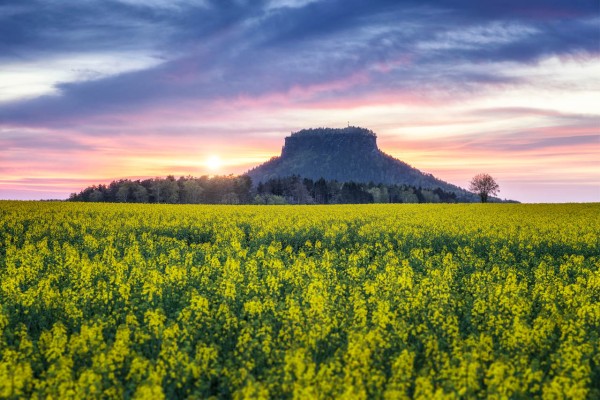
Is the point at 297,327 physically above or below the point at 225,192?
below

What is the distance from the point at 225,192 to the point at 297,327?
131415mm

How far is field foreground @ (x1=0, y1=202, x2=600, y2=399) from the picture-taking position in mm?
8367

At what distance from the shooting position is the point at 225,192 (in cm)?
14050

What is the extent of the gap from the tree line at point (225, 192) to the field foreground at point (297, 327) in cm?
10425

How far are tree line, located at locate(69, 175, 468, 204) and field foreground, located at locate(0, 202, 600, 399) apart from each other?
104 meters

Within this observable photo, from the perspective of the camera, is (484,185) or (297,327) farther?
(484,185)

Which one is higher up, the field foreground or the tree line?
the tree line

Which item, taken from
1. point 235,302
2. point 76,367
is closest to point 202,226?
point 235,302

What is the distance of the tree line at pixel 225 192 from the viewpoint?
132 meters

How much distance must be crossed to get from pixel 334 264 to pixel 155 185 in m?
123

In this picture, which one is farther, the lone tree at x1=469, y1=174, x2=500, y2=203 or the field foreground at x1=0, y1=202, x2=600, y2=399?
the lone tree at x1=469, y1=174, x2=500, y2=203

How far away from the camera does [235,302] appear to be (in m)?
14.1

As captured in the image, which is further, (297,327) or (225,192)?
(225,192)

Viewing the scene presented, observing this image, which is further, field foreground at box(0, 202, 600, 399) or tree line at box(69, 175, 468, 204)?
tree line at box(69, 175, 468, 204)
